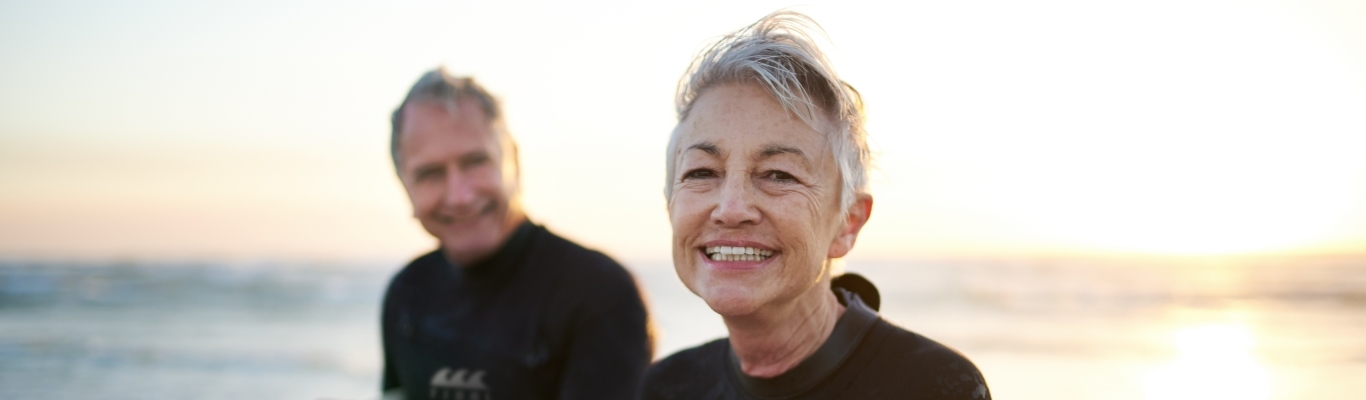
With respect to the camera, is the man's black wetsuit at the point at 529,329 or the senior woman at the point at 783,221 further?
the man's black wetsuit at the point at 529,329

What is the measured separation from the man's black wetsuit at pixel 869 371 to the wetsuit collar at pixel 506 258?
160 cm

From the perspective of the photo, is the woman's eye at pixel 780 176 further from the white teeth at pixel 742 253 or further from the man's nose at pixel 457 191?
the man's nose at pixel 457 191

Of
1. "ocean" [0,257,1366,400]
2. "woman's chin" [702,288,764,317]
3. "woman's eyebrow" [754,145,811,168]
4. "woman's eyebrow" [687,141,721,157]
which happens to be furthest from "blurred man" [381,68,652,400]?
"woman's eyebrow" [754,145,811,168]

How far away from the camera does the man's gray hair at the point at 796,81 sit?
225 centimetres

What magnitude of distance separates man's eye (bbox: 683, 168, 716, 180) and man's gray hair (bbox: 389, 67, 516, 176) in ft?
5.81

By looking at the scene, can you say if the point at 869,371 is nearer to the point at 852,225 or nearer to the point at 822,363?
the point at 822,363

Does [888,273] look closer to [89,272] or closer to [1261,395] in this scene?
[1261,395]

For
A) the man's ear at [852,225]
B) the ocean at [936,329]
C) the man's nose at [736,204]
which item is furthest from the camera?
the ocean at [936,329]

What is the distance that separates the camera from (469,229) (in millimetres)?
3852

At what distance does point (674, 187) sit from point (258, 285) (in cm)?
2719

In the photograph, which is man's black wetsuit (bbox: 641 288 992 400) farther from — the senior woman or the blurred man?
the blurred man

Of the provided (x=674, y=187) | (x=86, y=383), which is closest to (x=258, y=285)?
(x=86, y=383)

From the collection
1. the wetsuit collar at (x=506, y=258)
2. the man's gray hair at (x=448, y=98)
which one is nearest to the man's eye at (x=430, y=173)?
the man's gray hair at (x=448, y=98)

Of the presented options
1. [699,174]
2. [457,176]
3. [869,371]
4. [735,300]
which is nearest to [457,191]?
[457,176]
